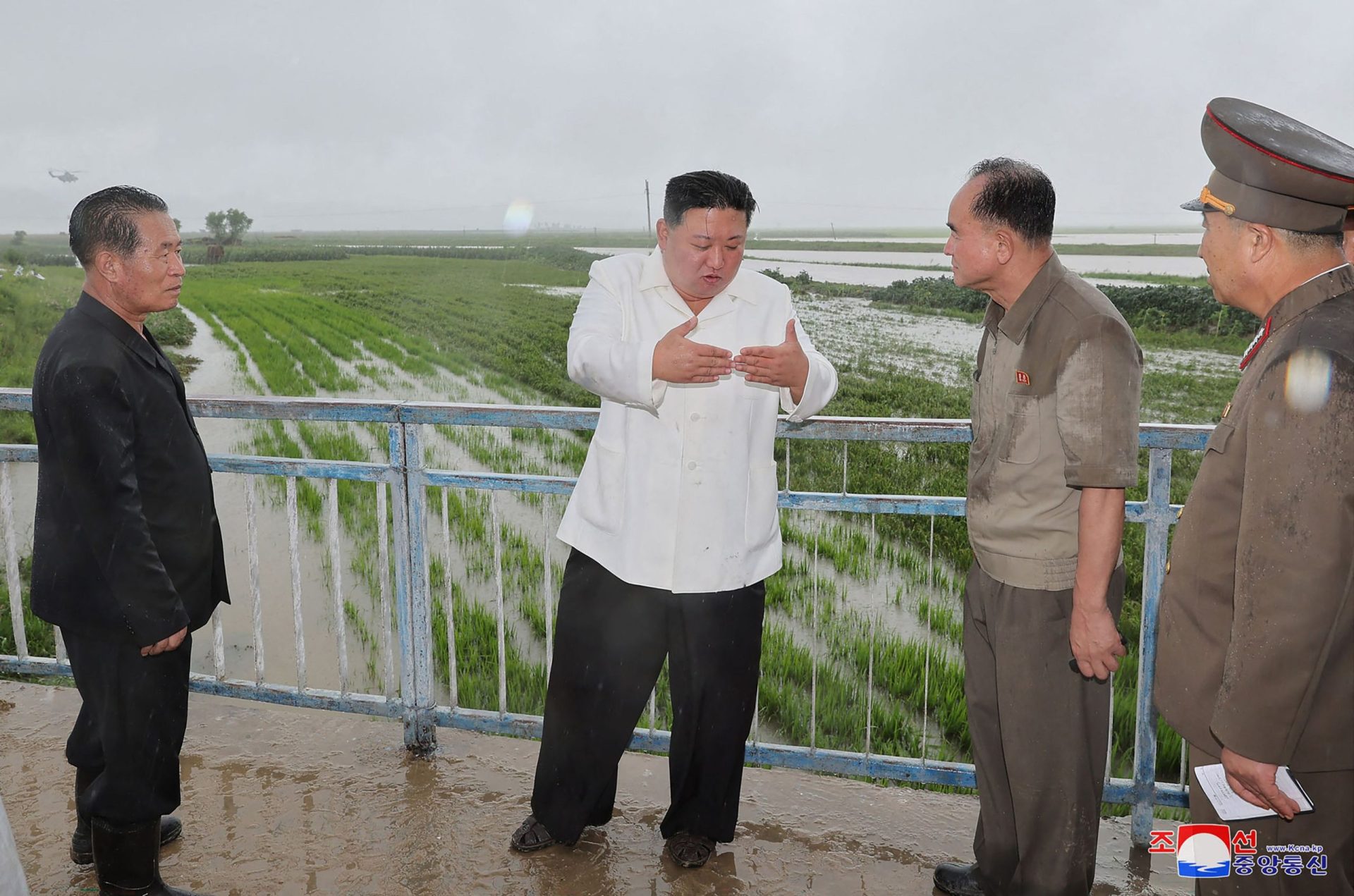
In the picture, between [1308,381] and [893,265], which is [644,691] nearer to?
[1308,381]

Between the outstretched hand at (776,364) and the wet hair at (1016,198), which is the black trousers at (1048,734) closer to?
the outstretched hand at (776,364)

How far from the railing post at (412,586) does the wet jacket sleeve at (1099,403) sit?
1597mm

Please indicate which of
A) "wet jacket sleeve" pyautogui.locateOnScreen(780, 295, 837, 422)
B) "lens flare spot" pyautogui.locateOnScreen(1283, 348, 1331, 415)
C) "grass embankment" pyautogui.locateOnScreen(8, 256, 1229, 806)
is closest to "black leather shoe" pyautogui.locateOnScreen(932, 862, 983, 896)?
"grass embankment" pyautogui.locateOnScreen(8, 256, 1229, 806)

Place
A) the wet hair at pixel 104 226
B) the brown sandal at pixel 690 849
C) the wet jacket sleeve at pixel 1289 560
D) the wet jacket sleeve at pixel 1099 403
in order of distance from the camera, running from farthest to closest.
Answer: the brown sandal at pixel 690 849 → the wet hair at pixel 104 226 → the wet jacket sleeve at pixel 1099 403 → the wet jacket sleeve at pixel 1289 560

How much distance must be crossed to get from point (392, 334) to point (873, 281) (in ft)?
39.2

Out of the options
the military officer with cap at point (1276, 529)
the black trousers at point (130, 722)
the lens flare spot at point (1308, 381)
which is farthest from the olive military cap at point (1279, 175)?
the black trousers at point (130, 722)

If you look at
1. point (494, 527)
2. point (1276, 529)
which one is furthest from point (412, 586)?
point (1276, 529)

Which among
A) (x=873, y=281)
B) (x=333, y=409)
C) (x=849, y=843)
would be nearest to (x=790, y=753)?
(x=849, y=843)

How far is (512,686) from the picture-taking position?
4852 mm

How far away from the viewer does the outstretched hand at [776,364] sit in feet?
6.41

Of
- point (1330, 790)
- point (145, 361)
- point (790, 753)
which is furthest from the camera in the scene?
Answer: point (790, 753)

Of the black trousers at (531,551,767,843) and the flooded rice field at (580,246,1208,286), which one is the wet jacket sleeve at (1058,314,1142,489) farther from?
the flooded rice field at (580,246,1208,286)

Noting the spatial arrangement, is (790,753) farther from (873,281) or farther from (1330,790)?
A: (873,281)

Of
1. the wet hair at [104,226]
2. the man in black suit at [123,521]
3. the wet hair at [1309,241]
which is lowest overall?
the man in black suit at [123,521]
